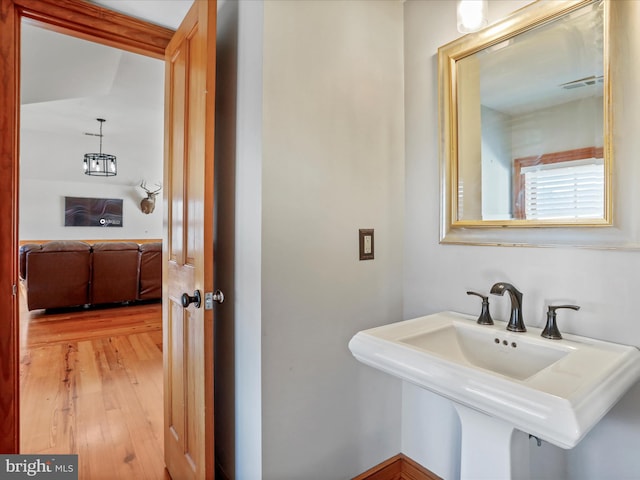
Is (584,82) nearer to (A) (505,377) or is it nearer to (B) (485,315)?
(B) (485,315)

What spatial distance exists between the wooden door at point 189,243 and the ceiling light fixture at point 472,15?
2.89 feet

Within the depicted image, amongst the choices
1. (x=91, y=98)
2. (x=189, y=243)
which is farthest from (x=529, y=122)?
(x=91, y=98)

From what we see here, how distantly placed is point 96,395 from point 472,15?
3.01 meters

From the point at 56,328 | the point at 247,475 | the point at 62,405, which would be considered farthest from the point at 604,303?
the point at 56,328

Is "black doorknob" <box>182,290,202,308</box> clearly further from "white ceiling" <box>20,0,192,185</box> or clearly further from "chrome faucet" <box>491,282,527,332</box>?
"white ceiling" <box>20,0,192,185</box>

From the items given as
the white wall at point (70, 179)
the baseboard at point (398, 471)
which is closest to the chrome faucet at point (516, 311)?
the baseboard at point (398, 471)

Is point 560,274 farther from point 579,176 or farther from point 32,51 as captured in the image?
point 32,51

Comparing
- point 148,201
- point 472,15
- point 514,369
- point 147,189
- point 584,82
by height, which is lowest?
point 514,369

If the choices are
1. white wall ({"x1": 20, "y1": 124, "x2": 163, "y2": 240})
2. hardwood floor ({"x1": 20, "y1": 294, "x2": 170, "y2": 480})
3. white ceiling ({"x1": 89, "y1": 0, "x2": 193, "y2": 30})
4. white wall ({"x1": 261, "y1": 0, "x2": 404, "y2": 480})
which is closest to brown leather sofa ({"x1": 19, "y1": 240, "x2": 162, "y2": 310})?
hardwood floor ({"x1": 20, "y1": 294, "x2": 170, "y2": 480})

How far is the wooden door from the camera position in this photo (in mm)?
1255

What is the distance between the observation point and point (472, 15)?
1.21m

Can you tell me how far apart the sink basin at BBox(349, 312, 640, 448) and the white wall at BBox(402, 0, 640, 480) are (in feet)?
0.39

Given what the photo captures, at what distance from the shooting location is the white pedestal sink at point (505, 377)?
2.30 feet

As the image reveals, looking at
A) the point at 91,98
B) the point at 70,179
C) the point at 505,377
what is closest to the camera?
the point at 505,377
